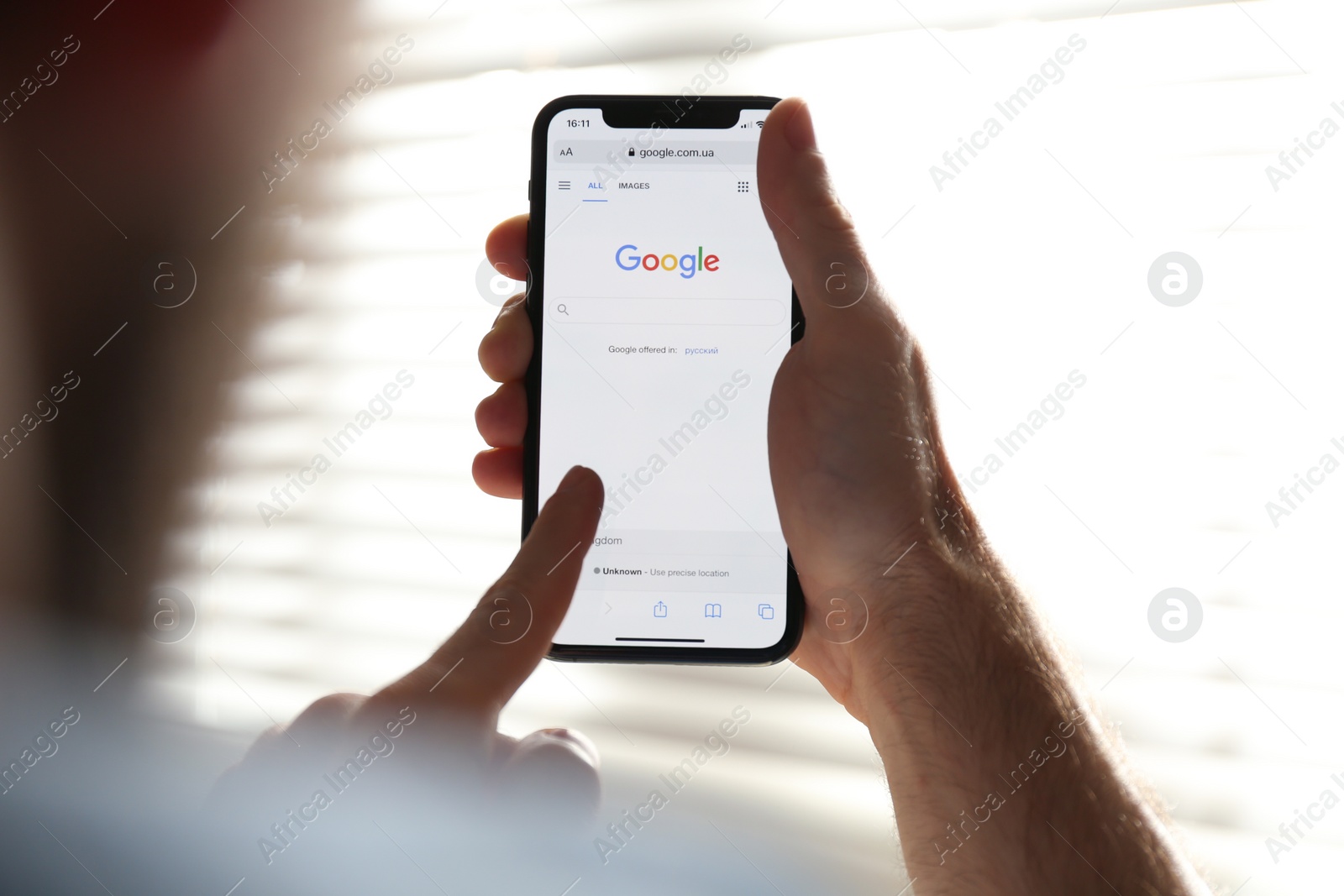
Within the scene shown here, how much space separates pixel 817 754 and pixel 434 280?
0.68 meters

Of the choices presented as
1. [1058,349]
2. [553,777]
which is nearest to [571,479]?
[553,777]

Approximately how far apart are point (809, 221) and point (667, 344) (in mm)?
155

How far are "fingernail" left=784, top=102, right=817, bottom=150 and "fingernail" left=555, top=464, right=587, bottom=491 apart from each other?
0.32 meters

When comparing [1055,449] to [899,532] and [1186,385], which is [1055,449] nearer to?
[1186,385]

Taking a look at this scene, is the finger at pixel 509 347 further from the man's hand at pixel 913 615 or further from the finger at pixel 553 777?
the finger at pixel 553 777

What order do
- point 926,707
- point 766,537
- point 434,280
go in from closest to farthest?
point 926,707 → point 766,537 → point 434,280

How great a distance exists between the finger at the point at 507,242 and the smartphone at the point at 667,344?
7 centimetres

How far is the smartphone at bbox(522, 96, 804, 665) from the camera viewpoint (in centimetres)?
61

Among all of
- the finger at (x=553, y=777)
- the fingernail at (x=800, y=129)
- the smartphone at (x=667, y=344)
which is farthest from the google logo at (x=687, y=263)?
the finger at (x=553, y=777)

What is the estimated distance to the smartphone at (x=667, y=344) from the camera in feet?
2.01

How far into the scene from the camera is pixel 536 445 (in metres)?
0.64

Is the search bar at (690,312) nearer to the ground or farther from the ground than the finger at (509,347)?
nearer to the ground

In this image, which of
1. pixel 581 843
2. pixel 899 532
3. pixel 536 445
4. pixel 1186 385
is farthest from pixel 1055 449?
pixel 581 843

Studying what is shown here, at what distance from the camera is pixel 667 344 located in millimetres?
624
